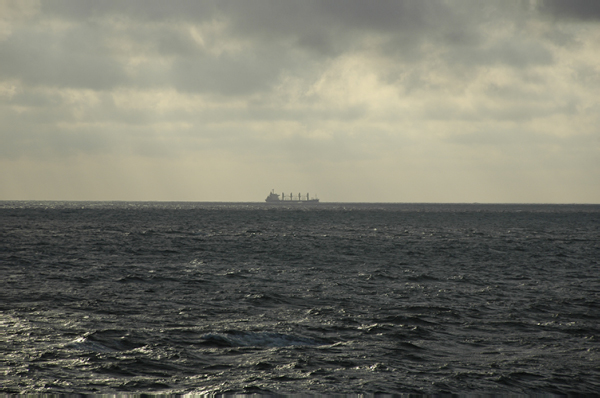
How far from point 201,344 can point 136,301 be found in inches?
331

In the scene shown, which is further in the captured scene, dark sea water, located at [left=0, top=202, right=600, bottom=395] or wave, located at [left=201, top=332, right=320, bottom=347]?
wave, located at [left=201, top=332, right=320, bottom=347]

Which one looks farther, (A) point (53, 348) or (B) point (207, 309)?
(B) point (207, 309)

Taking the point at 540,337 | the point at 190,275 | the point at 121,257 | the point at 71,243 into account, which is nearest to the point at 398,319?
the point at 540,337

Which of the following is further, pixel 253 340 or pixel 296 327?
pixel 296 327

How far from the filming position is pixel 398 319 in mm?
20906

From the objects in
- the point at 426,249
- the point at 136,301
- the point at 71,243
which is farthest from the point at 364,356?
the point at 71,243

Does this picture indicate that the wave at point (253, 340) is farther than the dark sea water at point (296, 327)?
Yes

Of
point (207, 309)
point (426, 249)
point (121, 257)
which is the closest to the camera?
point (207, 309)

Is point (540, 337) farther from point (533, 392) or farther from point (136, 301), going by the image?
point (136, 301)

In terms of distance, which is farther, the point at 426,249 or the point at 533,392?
the point at 426,249

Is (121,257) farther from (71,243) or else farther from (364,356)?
(364,356)

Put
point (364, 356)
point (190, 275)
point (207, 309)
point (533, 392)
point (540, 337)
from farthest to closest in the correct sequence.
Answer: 1. point (190, 275)
2. point (207, 309)
3. point (540, 337)
4. point (364, 356)
5. point (533, 392)

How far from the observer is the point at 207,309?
2252cm

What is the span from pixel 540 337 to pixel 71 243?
48585mm
